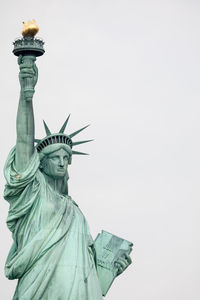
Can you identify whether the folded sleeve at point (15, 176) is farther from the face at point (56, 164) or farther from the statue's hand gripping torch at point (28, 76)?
the statue's hand gripping torch at point (28, 76)

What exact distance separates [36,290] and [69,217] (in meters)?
2.08

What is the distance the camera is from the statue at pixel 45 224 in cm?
4641

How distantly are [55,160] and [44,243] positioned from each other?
206 cm

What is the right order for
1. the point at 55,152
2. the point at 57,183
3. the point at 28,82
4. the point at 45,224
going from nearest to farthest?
the point at 45,224
the point at 28,82
the point at 55,152
the point at 57,183

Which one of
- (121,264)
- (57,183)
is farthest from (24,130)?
(121,264)

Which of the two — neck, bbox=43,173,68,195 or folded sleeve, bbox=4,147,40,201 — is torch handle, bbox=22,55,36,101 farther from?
neck, bbox=43,173,68,195

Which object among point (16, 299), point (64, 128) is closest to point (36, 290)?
point (16, 299)

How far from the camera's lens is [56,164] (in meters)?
47.7

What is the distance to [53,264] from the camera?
46.5 metres

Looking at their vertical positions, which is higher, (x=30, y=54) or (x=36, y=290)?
(x=30, y=54)

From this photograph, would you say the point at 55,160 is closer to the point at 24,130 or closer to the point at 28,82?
the point at 24,130

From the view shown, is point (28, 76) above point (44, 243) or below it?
above

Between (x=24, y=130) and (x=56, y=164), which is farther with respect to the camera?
(x=56, y=164)

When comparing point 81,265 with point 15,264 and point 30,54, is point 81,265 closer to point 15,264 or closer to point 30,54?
point 15,264
